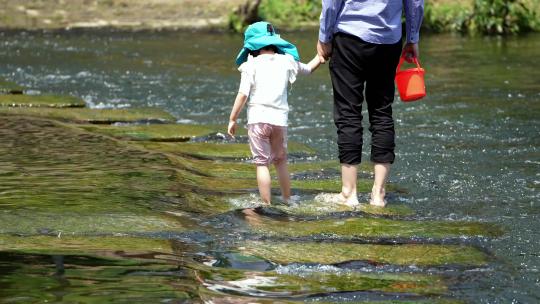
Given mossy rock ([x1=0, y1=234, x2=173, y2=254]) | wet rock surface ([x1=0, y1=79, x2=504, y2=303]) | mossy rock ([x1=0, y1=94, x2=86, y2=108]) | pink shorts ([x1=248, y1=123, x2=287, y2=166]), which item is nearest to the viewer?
wet rock surface ([x1=0, y1=79, x2=504, y2=303])

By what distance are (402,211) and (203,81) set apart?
8062mm

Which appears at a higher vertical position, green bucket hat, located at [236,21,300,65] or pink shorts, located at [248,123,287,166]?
green bucket hat, located at [236,21,300,65]

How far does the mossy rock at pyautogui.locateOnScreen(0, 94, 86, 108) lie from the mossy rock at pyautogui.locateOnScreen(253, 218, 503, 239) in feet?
19.5

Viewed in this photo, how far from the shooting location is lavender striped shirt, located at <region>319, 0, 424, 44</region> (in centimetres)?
657

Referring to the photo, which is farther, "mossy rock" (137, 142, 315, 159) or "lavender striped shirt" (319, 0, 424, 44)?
"mossy rock" (137, 142, 315, 159)

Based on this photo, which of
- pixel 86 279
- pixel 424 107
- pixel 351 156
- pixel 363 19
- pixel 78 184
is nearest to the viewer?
pixel 86 279

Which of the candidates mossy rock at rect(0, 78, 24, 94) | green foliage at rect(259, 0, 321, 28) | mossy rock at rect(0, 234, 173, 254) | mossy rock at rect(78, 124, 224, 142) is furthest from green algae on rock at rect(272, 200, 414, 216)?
green foliage at rect(259, 0, 321, 28)

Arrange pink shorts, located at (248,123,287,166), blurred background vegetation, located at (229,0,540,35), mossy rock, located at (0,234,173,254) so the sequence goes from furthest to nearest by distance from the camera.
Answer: blurred background vegetation, located at (229,0,540,35) → pink shorts, located at (248,123,287,166) → mossy rock, located at (0,234,173,254)

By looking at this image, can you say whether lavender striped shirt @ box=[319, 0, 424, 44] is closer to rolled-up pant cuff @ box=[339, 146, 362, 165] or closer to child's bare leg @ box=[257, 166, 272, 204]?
rolled-up pant cuff @ box=[339, 146, 362, 165]

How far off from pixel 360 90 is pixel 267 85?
586mm

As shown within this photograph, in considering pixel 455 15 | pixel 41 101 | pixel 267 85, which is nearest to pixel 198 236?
pixel 267 85

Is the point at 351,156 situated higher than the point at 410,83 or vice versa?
the point at 410,83

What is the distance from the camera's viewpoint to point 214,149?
913cm

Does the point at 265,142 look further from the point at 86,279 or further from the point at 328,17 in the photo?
the point at 86,279
